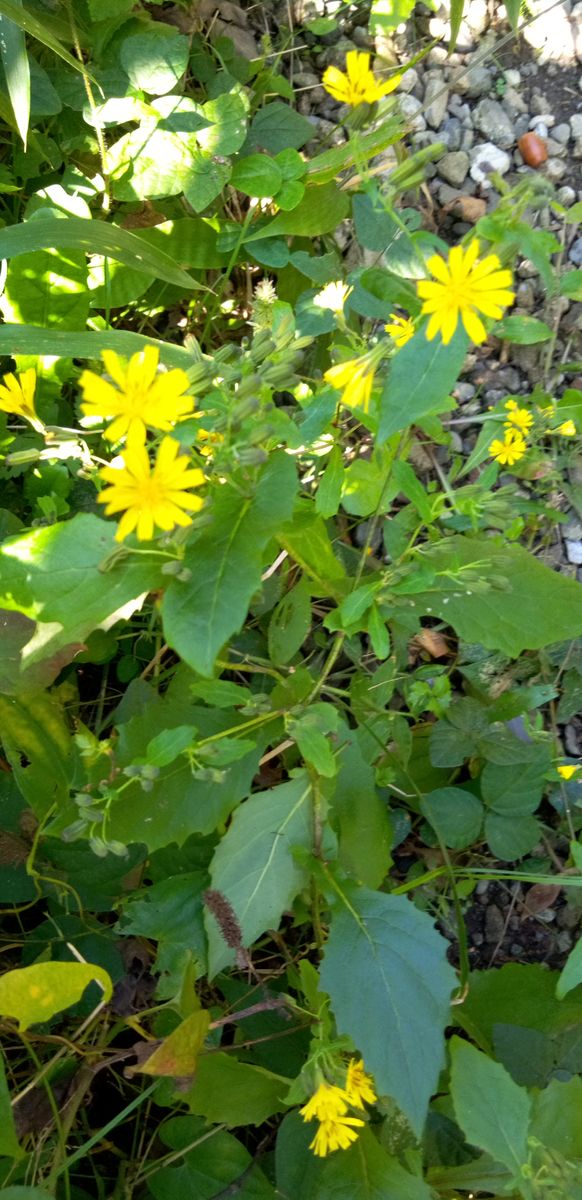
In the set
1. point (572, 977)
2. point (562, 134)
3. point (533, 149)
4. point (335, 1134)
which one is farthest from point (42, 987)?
point (562, 134)

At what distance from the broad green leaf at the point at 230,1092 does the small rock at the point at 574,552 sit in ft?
4.59

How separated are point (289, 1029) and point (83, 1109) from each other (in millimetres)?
514

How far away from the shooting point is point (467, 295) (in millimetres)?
1178

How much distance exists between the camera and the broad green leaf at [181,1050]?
1497mm

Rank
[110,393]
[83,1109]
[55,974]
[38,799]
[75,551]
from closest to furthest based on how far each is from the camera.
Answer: [110,393] < [75,551] < [55,974] < [38,799] < [83,1109]

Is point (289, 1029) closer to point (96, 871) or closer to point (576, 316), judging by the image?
point (96, 871)

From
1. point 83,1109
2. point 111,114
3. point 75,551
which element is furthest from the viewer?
point 111,114

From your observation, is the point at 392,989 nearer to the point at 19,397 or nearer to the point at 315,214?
the point at 19,397

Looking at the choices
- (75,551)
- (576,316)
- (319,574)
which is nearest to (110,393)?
(75,551)

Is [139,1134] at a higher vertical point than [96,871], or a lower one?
lower

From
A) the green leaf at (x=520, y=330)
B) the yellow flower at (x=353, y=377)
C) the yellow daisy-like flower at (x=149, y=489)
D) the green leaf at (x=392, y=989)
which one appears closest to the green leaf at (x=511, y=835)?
the green leaf at (x=392, y=989)

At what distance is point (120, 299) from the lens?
86.0 inches

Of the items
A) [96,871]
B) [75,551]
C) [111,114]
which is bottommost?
[96,871]

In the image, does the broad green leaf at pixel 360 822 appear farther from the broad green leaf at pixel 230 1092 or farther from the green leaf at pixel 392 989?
the broad green leaf at pixel 230 1092
